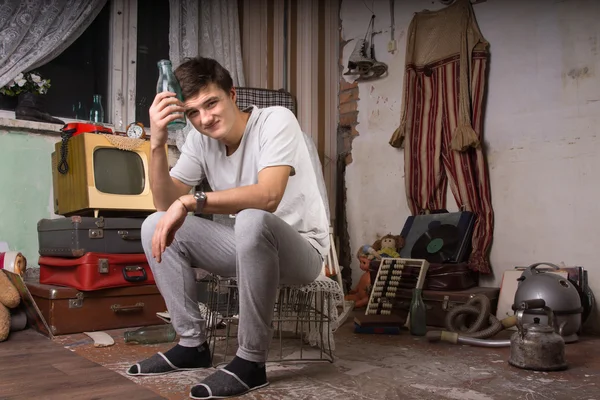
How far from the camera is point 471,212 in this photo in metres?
3.47

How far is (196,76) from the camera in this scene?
176 cm

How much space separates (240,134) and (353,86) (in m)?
2.71

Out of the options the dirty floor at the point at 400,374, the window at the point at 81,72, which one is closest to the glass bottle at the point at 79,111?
the window at the point at 81,72

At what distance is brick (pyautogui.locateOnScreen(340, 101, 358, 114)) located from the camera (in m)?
4.43

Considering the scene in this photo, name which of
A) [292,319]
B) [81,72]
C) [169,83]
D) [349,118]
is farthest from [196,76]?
[349,118]

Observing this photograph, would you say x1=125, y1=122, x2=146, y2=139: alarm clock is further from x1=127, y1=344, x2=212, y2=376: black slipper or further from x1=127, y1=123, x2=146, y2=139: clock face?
x1=127, y1=344, x2=212, y2=376: black slipper

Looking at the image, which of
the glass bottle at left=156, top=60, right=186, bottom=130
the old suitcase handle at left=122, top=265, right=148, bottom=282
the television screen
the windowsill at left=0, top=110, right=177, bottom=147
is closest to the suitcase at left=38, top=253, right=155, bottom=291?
the old suitcase handle at left=122, top=265, right=148, bottom=282

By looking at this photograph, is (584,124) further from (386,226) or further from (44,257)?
(44,257)

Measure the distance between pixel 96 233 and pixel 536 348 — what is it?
6.81 feet

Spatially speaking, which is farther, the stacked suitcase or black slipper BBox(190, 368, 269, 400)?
the stacked suitcase

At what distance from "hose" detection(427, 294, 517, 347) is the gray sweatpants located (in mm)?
956

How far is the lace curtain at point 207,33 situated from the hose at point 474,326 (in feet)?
7.21

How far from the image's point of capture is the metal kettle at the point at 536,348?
201 centimetres

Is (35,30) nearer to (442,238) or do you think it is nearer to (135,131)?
(135,131)
